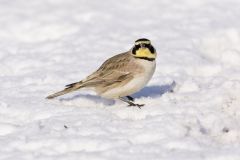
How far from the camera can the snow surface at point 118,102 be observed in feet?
22.5

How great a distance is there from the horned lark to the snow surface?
19 cm

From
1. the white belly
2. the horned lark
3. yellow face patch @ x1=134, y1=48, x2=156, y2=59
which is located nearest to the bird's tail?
the horned lark

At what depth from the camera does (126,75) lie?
8.02 meters

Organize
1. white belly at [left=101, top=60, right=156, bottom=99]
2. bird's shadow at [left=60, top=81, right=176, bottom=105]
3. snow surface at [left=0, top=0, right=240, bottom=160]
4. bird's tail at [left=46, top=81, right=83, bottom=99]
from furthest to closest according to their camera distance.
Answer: bird's shadow at [left=60, top=81, right=176, bottom=105]
bird's tail at [left=46, top=81, right=83, bottom=99]
white belly at [left=101, top=60, right=156, bottom=99]
snow surface at [left=0, top=0, right=240, bottom=160]

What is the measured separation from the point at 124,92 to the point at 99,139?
1.17 metres

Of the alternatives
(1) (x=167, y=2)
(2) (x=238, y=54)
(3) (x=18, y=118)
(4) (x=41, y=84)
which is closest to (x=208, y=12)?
(1) (x=167, y=2)

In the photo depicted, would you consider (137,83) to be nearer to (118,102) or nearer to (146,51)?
(146,51)

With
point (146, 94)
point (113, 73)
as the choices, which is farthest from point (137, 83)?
point (146, 94)

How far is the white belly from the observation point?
26.1 feet

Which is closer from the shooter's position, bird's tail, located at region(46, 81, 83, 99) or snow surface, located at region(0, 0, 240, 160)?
snow surface, located at region(0, 0, 240, 160)

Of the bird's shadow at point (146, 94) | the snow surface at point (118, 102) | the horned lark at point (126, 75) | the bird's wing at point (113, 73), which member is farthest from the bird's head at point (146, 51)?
the bird's shadow at point (146, 94)

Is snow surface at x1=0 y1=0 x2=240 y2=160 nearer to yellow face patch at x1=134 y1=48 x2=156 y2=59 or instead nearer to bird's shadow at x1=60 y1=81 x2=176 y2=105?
bird's shadow at x1=60 y1=81 x2=176 y2=105

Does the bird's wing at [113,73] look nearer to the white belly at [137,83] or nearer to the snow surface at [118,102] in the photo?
the white belly at [137,83]

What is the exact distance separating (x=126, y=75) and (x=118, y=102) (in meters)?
0.47
